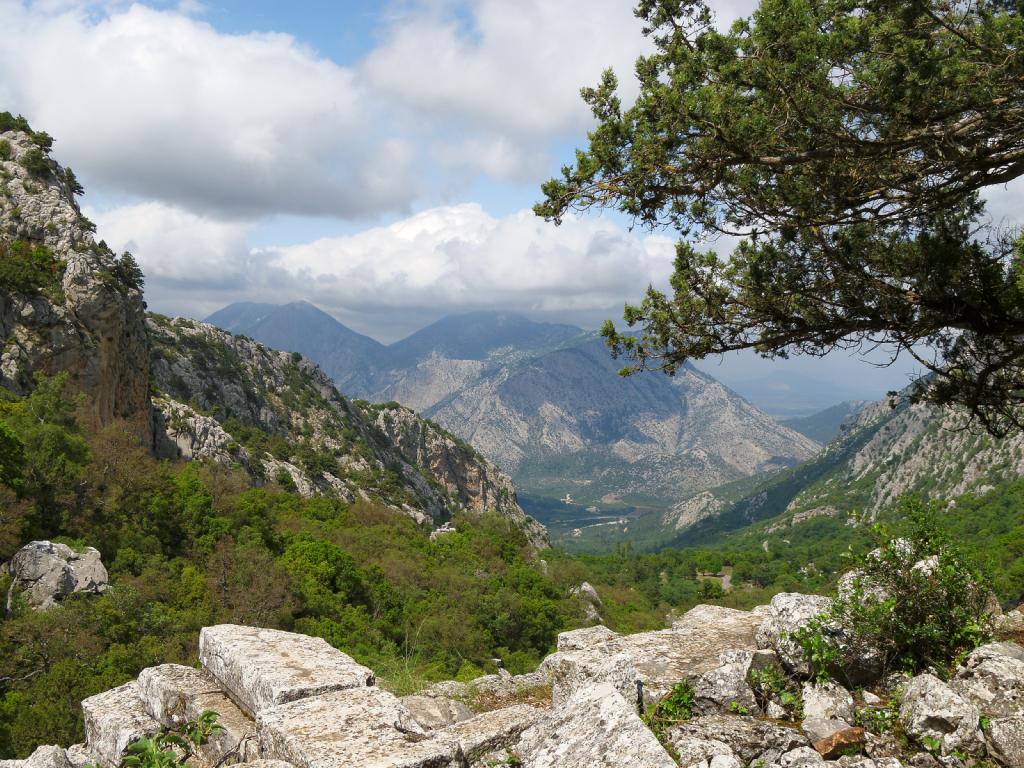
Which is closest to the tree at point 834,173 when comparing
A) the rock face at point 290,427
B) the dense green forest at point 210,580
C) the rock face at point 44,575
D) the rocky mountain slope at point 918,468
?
the dense green forest at point 210,580

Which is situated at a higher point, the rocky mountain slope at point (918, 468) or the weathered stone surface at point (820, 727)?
the weathered stone surface at point (820, 727)

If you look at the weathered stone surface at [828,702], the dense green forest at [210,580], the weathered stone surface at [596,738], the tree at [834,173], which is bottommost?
the dense green forest at [210,580]

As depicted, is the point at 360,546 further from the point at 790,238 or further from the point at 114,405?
the point at 790,238

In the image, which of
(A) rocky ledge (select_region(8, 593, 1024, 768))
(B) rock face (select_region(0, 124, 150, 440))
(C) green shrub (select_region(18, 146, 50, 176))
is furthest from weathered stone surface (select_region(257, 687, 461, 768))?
(C) green shrub (select_region(18, 146, 50, 176))

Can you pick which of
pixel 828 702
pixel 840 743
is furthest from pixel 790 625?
pixel 840 743

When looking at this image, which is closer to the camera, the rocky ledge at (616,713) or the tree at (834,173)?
the rocky ledge at (616,713)

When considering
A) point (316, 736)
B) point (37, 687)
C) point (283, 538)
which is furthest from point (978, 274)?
point (283, 538)

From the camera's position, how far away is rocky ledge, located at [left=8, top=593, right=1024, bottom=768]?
490 centimetres

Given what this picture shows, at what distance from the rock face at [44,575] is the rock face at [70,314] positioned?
2185 centimetres

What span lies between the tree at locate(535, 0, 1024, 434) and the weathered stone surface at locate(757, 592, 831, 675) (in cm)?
Answer: 561

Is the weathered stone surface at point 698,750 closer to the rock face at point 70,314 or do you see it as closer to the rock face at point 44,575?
the rock face at point 44,575

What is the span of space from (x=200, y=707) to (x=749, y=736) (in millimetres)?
5971

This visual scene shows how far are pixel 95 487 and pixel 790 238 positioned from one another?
3578 cm

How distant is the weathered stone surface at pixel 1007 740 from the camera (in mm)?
4707
